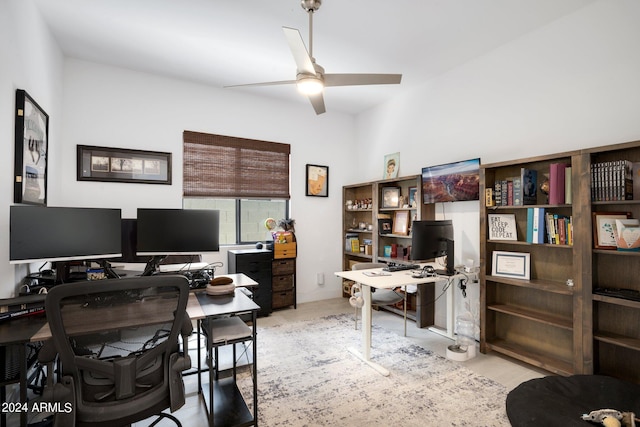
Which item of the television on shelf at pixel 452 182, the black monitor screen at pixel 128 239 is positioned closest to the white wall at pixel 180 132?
the black monitor screen at pixel 128 239

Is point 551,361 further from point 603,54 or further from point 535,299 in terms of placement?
point 603,54

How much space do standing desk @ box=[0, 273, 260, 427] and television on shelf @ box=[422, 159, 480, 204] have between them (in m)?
2.54

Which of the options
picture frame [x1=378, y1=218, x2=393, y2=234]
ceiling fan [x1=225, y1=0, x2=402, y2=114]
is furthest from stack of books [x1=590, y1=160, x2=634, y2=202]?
picture frame [x1=378, y1=218, x2=393, y2=234]

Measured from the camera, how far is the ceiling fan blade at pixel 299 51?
1.84 m

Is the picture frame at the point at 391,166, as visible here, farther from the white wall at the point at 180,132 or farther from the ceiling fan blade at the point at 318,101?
the ceiling fan blade at the point at 318,101

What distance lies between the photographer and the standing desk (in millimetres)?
1524

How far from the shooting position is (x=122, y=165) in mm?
3625

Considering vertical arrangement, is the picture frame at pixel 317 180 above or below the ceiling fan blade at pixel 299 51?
below

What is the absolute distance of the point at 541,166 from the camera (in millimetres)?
2885

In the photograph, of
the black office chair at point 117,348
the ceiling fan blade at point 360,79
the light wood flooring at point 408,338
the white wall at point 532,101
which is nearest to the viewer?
the black office chair at point 117,348

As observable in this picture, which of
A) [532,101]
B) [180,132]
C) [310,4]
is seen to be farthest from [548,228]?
[180,132]

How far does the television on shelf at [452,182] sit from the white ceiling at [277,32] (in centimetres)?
118

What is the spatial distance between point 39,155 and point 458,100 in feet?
13.7

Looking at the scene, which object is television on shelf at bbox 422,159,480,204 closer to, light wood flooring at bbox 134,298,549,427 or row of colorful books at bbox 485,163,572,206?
row of colorful books at bbox 485,163,572,206
